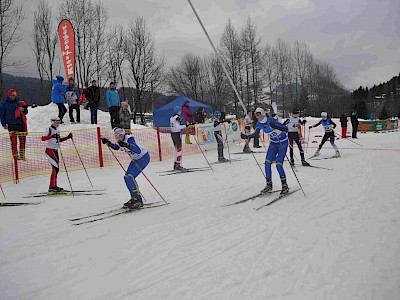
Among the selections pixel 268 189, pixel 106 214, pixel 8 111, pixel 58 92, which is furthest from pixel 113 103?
pixel 268 189

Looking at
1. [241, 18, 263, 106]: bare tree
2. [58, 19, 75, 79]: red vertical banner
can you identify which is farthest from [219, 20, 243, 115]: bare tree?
[58, 19, 75, 79]: red vertical banner

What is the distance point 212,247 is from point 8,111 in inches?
354

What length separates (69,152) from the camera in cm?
1117

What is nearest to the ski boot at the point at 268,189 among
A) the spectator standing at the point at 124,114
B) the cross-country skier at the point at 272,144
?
the cross-country skier at the point at 272,144

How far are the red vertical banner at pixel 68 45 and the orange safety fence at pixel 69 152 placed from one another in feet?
15.5

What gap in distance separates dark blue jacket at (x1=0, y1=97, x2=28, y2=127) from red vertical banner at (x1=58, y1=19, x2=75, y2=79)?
6.14 meters

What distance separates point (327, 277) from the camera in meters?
3.04

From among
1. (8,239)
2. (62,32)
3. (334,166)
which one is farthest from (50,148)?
(62,32)

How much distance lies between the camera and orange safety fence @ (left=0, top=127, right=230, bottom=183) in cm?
925

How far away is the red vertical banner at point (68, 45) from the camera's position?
50.1 ft

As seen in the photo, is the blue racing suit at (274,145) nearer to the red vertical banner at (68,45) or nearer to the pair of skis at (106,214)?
the pair of skis at (106,214)

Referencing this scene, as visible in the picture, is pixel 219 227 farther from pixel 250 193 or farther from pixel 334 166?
pixel 334 166

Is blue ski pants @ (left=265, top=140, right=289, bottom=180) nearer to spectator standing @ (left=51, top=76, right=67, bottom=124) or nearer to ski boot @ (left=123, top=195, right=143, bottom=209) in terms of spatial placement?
ski boot @ (left=123, top=195, right=143, bottom=209)

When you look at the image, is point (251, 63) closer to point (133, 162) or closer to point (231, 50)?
point (231, 50)
